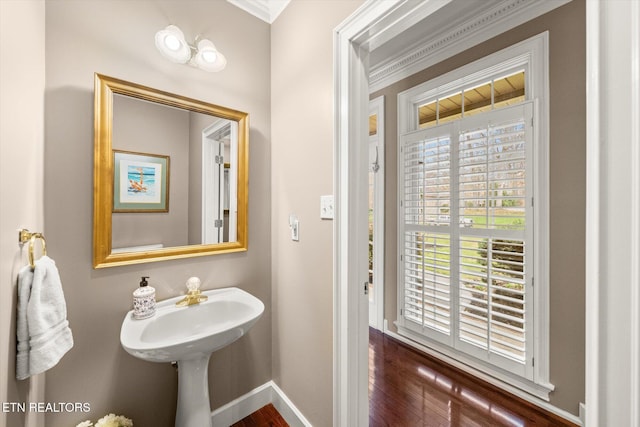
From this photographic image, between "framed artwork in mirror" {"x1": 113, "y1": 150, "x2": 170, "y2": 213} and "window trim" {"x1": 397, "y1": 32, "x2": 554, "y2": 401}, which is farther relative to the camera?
"window trim" {"x1": 397, "y1": 32, "x2": 554, "y2": 401}

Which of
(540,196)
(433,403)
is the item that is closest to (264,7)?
(540,196)

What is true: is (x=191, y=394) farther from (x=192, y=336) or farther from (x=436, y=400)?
(x=436, y=400)

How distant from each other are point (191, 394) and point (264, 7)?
88.1 inches

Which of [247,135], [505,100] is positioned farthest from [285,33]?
[505,100]

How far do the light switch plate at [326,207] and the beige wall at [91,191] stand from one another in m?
0.64

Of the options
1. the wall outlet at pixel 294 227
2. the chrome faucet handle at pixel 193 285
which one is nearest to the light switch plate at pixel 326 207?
the wall outlet at pixel 294 227

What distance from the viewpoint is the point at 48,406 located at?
1074mm

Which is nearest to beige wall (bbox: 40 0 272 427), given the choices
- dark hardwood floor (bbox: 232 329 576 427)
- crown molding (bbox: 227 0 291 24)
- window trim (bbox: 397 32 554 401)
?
crown molding (bbox: 227 0 291 24)

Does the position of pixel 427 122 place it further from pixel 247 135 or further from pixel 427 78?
pixel 247 135

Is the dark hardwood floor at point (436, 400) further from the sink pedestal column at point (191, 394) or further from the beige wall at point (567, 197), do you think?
the sink pedestal column at point (191, 394)

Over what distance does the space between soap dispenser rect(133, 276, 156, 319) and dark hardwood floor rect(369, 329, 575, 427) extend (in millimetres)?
1477

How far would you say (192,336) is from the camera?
1074 millimetres

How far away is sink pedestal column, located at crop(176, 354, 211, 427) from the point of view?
48.9 inches

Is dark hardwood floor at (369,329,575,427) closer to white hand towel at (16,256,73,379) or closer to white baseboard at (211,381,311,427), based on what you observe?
white baseboard at (211,381,311,427)
